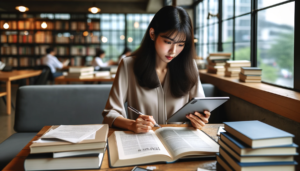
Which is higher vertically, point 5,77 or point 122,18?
point 122,18

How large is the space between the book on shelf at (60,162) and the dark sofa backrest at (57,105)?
143 cm

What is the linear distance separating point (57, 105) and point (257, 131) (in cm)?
185

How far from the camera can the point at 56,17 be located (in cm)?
901

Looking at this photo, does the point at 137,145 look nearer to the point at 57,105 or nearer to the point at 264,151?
the point at 264,151

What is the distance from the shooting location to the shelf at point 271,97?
3.89 ft

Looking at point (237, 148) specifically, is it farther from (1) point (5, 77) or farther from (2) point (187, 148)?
(1) point (5, 77)

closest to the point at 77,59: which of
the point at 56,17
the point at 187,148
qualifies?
the point at 56,17

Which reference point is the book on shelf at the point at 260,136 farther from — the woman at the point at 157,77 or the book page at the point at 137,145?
the woman at the point at 157,77

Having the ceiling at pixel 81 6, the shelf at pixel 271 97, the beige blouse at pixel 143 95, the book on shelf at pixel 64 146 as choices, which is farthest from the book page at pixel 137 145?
the ceiling at pixel 81 6

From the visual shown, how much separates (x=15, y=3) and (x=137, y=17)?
15.0 ft

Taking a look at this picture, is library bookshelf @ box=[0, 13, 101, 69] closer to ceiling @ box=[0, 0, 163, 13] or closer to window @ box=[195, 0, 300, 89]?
ceiling @ box=[0, 0, 163, 13]

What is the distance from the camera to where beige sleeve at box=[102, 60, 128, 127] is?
4.33 ft

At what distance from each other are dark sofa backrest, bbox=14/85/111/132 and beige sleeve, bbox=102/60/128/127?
75 centimetres

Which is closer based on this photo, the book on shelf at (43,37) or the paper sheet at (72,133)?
the paper sheet at (72,133)
